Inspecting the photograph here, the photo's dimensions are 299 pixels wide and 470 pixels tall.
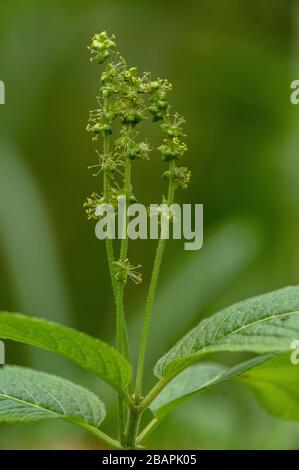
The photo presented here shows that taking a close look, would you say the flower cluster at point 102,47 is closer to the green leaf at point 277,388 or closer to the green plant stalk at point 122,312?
the green plant stalk at point 122,312

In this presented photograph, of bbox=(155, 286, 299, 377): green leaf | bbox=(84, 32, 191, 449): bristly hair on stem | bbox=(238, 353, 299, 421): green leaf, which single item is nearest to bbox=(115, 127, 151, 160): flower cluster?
bbox=(84, 32, 191, 449): bristly hair on stem

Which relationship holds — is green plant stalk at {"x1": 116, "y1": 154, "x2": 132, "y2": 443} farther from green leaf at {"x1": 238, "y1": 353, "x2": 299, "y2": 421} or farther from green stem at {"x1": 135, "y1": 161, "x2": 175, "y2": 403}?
green leaf at {"x1": 238, "y1": 353, "x2": 299, "y2": 421}

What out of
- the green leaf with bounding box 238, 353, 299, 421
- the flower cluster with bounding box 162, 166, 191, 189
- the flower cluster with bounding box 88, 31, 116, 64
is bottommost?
the green leaf with bounding box 238, 353, 299, 421

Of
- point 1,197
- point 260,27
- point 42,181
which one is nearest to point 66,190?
point 42,181

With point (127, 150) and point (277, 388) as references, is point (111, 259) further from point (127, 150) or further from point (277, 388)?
point (277, 388)

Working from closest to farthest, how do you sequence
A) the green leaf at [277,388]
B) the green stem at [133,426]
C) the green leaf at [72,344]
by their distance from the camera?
the green leaf at [72,344] → the green stem at [133,426] → the green leaf at [277,388]

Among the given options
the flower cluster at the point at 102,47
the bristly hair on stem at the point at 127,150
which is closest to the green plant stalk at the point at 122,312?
the bristly hair on stem at the point at 127,150
